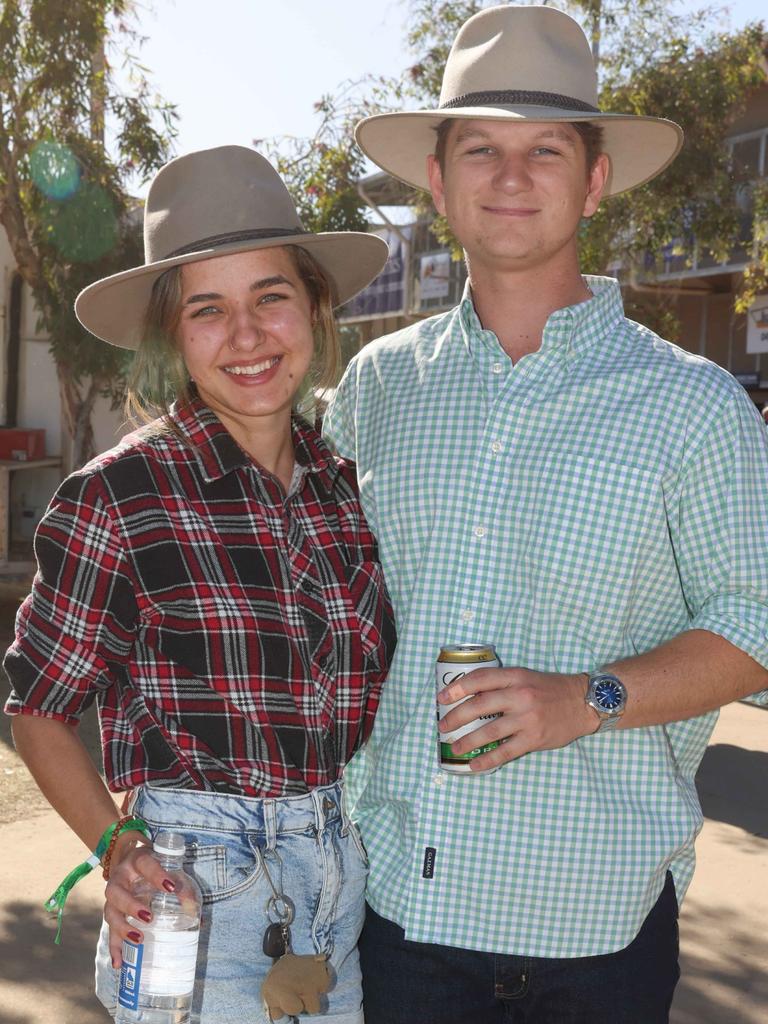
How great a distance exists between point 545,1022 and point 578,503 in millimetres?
1020

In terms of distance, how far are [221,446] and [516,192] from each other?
0.82 m

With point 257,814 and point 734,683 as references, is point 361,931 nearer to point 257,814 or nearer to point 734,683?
point 257,814

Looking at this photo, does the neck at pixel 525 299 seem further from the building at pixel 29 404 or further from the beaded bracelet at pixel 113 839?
the building at pixel 29 404

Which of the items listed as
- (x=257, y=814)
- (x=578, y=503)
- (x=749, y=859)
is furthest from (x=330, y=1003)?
(x=749, y=859)

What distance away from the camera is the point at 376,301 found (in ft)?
79.8

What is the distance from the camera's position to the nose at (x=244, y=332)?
241 centimetres

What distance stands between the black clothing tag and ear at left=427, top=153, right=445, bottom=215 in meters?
1.45

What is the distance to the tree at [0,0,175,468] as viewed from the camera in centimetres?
1018

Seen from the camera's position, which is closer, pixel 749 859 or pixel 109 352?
pixel 749 859

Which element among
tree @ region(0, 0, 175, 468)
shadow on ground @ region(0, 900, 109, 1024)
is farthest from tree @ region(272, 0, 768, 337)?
shadow on ground @ region(0, 900, 109, 1024)

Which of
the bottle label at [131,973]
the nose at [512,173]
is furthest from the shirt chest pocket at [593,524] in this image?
the bottle label at [131,973]

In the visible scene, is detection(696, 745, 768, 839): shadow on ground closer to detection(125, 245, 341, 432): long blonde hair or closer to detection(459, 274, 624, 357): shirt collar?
detection(459, 274, 624, 357): shirt collar

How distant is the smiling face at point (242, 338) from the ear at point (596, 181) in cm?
76

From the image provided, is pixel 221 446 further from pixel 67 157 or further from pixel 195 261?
pixel 67 157
